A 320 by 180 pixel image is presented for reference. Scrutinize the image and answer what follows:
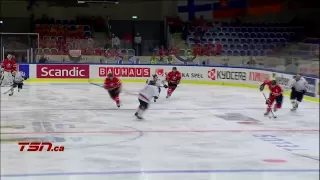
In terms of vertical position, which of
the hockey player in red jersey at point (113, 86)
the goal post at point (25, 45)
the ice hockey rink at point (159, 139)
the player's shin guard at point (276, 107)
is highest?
the goal post at point (25, 45)

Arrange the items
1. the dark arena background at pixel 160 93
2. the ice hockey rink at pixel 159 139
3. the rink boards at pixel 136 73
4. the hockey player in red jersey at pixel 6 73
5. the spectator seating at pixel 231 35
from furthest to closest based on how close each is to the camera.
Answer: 1. the spectator seating at pixel 231 35
2. the rink boards at pixel 136 73
3. the dark arena background at pixel 160 93
4. the ice hockey rink at pixel 159 139
5. the hockey player in red jersey at pixel 6 73

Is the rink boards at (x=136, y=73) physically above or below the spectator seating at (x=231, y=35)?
below

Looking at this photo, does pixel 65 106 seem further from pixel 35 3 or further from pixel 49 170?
pixel 35 3

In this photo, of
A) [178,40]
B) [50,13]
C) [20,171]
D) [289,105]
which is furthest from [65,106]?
[50,13]

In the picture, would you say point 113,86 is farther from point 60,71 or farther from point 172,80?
point 60,71

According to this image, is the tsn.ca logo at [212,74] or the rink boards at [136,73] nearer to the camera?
the rink boards at [136,73]

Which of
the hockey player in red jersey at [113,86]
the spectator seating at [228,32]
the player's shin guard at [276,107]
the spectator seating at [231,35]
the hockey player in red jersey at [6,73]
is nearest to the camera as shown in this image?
the hockey player in red jersey at [6,73]

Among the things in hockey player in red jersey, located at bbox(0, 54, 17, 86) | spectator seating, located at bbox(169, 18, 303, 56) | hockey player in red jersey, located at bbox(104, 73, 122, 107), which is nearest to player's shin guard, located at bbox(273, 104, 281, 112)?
hockey player in red jersey, located at bbox(104, 73, 122, 107)

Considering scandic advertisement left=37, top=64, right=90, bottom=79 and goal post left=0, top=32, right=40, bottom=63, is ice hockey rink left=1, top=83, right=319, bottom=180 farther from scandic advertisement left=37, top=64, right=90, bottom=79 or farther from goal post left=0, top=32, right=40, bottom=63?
scandic advertisement left=37, top=64, right=90, bottom=79

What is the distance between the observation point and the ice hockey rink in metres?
4.85

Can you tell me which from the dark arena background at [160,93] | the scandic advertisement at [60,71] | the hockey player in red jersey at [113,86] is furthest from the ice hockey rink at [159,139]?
the scandic advertisement at [60,71]

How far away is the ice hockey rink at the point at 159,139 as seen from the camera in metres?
4.85

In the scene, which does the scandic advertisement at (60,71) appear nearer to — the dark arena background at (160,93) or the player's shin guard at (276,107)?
the dark arena background at (160,93)

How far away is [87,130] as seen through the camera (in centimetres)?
803
